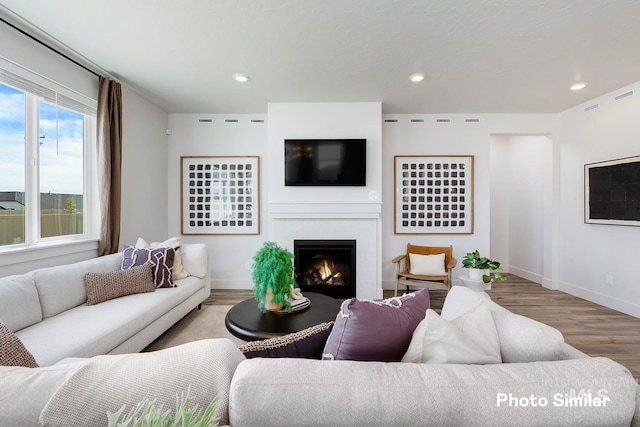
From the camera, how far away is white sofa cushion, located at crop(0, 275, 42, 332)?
1.66 m

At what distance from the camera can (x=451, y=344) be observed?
2.86ft

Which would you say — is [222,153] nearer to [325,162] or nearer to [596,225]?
[325,162]

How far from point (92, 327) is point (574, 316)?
181 inches

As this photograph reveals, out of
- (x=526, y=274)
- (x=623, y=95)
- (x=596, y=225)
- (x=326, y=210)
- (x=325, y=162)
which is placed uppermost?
(x=623, y=95)

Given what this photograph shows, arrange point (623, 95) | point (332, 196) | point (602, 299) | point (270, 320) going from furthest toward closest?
point (332, 196) → point (602, 299) → point (623, 95) → point (270, 320)

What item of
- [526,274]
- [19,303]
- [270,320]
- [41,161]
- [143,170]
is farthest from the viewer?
[526,274]

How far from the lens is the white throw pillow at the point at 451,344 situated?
33.7 inches

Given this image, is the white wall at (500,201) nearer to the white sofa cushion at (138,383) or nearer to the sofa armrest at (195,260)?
the sofa armrest at (195,260)

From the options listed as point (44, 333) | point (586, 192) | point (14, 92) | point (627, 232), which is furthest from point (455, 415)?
point (586, 192)

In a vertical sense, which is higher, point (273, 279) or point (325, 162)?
point (325, 162)

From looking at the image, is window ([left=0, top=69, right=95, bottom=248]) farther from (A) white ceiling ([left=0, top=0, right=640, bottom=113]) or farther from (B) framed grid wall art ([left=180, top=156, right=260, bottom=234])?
(B) framed grid wall art ([left=180, top=156, right=260, bottom=234])

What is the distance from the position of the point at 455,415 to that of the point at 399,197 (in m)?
3.68

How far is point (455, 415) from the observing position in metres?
0.68

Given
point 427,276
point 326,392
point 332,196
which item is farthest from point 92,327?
point 427,276
